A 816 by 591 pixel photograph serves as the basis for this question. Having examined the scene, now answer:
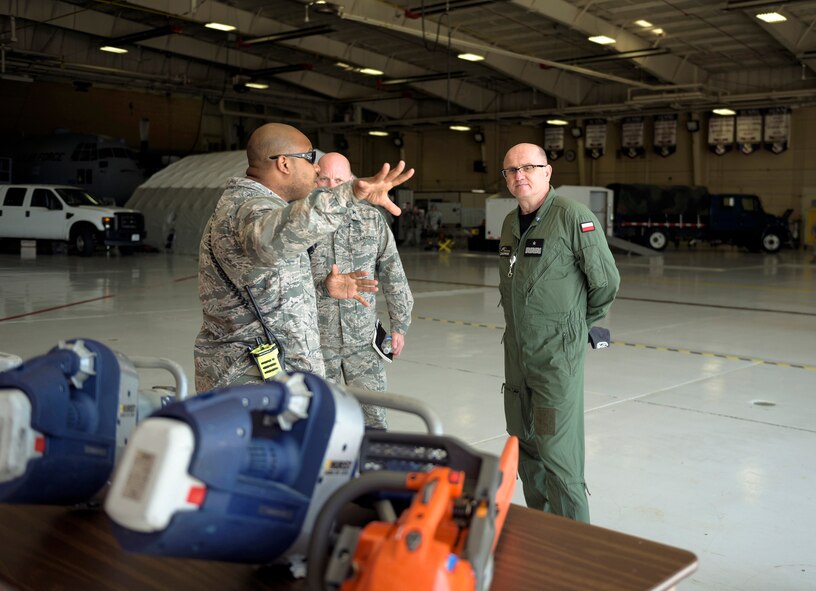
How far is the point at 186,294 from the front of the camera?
1440 cm

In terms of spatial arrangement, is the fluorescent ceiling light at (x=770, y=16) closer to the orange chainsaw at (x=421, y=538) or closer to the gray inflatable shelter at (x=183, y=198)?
the gray inflatable shelter at (x=183, y=198)

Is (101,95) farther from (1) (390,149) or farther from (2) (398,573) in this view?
(2) (398,573)

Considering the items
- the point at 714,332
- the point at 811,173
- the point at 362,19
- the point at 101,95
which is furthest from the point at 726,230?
the point at 101,95

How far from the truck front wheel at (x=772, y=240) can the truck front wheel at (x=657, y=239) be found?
327 centimetres

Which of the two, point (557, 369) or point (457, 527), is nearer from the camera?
point (457, 527)

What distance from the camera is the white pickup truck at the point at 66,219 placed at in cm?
2380

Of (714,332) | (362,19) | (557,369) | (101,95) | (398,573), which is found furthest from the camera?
(101,95)

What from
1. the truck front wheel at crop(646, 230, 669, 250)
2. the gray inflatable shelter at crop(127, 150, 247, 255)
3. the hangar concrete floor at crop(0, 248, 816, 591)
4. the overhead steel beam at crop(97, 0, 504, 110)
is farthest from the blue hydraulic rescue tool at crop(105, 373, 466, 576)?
the truck front wheel at crop(646, 230, 669, 250)

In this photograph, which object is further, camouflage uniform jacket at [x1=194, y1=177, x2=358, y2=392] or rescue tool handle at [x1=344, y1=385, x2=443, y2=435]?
camouflage uniform jacket at [x1=194, y1=177, x2=358, y2=392]

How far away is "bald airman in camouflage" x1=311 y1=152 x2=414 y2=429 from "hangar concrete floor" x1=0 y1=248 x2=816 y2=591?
1.12m

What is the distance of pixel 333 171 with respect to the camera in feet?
14.7

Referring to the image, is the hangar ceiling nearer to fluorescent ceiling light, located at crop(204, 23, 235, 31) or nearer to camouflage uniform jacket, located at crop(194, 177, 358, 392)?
fluorescent ceiling light, located at crop(204, 23, 235, 31)

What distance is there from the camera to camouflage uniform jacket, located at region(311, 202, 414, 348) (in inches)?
175

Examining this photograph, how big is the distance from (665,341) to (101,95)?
30.2 m
